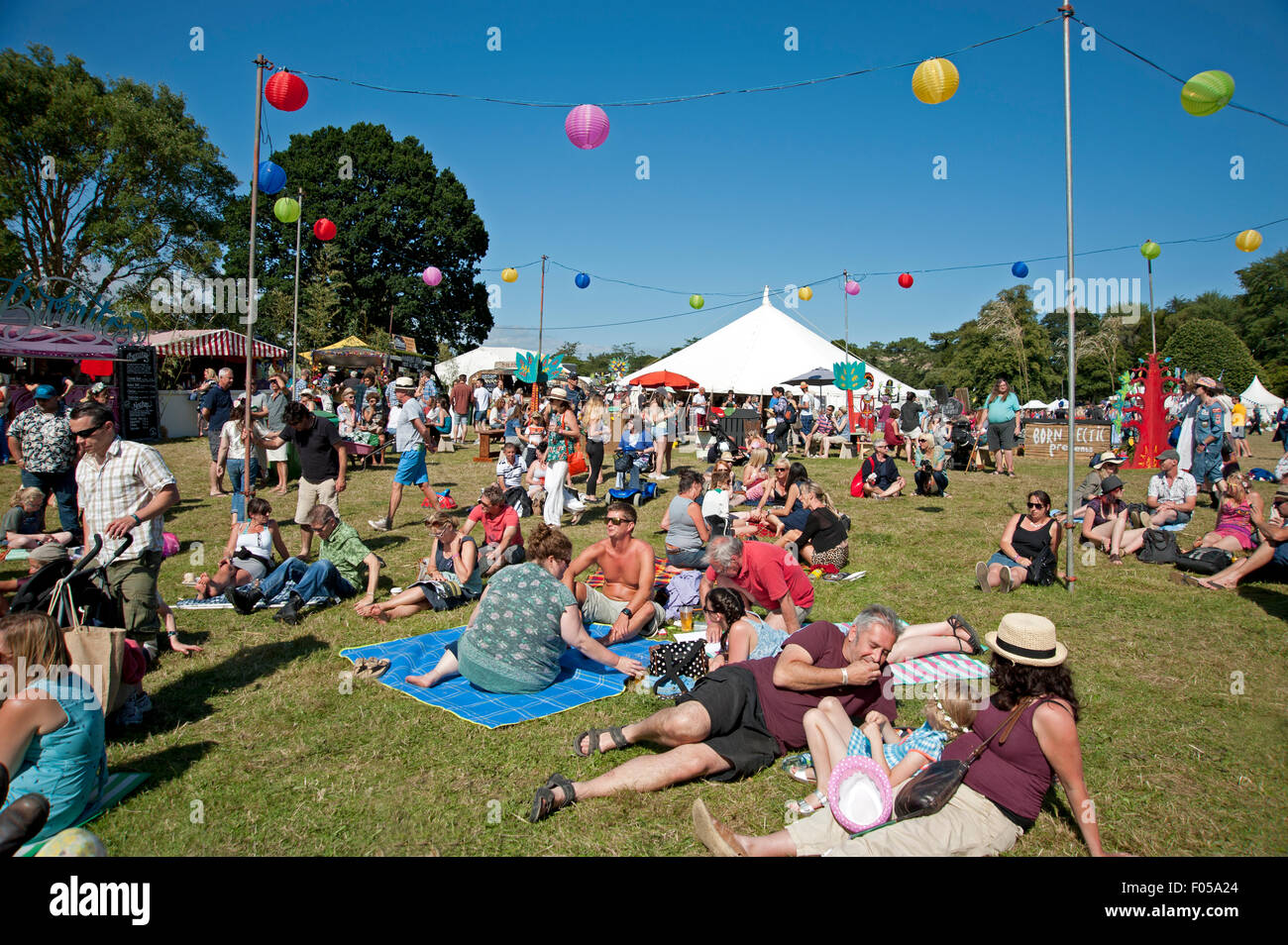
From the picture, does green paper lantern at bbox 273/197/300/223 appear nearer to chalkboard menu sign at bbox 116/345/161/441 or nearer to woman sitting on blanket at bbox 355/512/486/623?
chalkboard menu sign at bbox 116/345/161/441

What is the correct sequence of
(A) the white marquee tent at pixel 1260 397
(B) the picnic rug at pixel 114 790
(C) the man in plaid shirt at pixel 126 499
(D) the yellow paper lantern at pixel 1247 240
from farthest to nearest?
(A) the white marquee tent at pixel 1260 397
(D) the yellow paper lantern at pixel 1247 240
(C) the man in plaid shirt at pixel 126 499
(B) the picnic rug at pixel 114 790

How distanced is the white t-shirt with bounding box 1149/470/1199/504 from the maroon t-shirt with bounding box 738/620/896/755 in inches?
290

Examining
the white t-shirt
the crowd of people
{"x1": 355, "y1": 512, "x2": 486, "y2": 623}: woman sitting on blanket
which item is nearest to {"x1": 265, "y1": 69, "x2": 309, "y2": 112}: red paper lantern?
the crowd of people

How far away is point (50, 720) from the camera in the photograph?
309 centimetres

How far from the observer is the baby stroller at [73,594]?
13.4ft

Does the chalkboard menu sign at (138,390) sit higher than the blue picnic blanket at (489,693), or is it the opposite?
the chalkboard menu sign at (138,390)

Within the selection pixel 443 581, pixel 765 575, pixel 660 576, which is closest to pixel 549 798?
pixel 765 575

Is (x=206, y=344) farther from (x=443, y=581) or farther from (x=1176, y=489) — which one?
(x=1176, y=489)

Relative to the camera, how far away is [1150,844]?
11.2 feet

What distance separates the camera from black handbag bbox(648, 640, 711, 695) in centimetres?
508

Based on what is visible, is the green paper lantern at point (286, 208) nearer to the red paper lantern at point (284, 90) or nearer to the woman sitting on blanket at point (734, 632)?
the red paper lantern at point (284, 90)

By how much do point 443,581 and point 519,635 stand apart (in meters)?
2.27

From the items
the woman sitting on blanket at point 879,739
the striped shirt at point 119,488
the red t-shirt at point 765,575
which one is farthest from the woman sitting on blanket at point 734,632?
the striped shirt at point 119,488

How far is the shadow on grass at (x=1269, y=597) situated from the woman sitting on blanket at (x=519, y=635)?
615 centimetres
